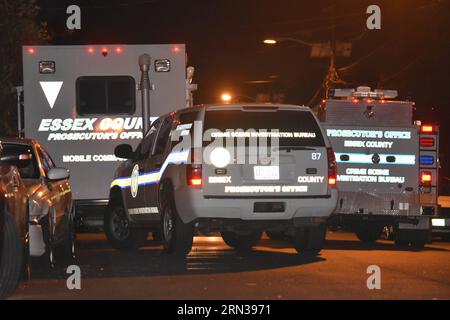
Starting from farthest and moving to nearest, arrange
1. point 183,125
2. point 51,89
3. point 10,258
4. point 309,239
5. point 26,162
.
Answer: point 51,89 < point 309,239 < point 183,125 < point 26,162 < point 10,258

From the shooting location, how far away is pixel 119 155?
14.4m

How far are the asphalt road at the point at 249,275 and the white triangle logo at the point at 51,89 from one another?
2.61 m

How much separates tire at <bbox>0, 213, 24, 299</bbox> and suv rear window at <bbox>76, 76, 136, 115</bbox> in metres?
7.12

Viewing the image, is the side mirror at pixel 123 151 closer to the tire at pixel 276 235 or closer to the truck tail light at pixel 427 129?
the tire at pixel 276 235

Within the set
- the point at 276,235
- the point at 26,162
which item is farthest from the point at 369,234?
the point at 26,162

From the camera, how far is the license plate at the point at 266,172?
477 inches

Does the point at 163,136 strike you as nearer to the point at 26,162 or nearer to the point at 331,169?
the point at 26,162

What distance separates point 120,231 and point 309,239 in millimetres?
3371

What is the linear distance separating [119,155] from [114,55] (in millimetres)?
2280

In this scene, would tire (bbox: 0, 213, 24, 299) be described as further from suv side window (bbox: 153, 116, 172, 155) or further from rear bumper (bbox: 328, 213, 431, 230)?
rear bumper (bbox: 328, 213, 431, 230)

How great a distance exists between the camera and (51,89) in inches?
627
